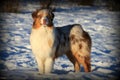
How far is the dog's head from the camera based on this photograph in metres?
2.30

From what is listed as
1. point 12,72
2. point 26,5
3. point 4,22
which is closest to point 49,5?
point 26,5

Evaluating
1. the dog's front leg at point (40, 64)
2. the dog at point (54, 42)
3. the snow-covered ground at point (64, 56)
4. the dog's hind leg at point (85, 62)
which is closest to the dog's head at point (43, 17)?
the dog at point (54, 42)

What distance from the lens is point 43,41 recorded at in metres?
2.34

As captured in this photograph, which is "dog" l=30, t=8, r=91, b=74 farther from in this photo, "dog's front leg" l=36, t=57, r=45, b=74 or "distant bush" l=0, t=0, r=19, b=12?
"distant bush" l=0, t=0, r=19, b=12

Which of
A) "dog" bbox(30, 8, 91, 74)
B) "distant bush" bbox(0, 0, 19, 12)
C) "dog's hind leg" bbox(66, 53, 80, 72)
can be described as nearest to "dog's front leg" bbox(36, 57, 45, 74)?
"dog" bbox(30, 8, 91, 74)

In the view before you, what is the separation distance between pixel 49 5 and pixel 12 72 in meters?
0.63

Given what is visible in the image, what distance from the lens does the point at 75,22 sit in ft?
8.63

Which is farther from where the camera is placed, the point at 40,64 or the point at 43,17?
the point at 40,64

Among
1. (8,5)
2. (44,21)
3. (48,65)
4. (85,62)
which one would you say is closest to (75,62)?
(85,62)

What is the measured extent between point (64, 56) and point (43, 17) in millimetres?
390

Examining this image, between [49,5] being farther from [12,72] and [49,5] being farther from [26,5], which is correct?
[12,72]

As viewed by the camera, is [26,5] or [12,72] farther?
[26,5]

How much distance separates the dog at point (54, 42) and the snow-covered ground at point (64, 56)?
0.06m

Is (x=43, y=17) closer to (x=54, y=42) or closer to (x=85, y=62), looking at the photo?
(x=54, y=42)
